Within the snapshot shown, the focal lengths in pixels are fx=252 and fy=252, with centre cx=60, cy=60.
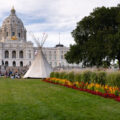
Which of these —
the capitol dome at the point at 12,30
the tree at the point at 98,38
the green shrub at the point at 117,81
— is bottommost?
the green shrub at the point at 117,81

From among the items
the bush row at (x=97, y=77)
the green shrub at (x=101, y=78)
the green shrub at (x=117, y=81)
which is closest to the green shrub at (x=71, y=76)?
the bush row at (x=97, y=77)

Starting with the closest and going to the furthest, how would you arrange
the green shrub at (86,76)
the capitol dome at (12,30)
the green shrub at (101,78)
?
1. the green shrub at (101,78)
2. the green shrub at (86,76)
3. the capitol dome at (12,30)

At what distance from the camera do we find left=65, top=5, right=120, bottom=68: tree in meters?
29.0

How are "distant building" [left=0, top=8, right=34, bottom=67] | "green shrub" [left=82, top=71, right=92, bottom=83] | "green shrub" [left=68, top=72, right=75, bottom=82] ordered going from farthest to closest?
"distant building" [left=0, top=8, right=34, bottom=67] → "green shrub" [left=68, top=72, right=75, bottom=82] → "green shrub" [left=82, top=71, right=92, bottom=83]

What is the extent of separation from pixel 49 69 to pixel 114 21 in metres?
10.3

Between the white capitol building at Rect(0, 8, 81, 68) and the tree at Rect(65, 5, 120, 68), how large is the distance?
6414 centimetres

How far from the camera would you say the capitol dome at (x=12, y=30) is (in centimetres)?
10619

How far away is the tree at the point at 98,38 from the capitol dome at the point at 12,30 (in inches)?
2889

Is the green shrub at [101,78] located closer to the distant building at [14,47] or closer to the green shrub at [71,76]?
the green shrub at [71,76]

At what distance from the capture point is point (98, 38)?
1199 inches

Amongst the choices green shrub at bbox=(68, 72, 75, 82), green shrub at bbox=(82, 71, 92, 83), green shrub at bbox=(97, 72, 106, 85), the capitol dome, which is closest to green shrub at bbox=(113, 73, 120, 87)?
green shrub at bbox=(97, 72, 106, 85)

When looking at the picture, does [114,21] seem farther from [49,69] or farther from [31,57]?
[31,57]

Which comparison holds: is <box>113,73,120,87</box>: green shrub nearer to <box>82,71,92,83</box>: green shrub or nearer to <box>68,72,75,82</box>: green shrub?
<box>82,71,92,83</box>: green shrub

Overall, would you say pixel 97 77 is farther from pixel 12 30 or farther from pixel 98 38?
pixel 12 30
